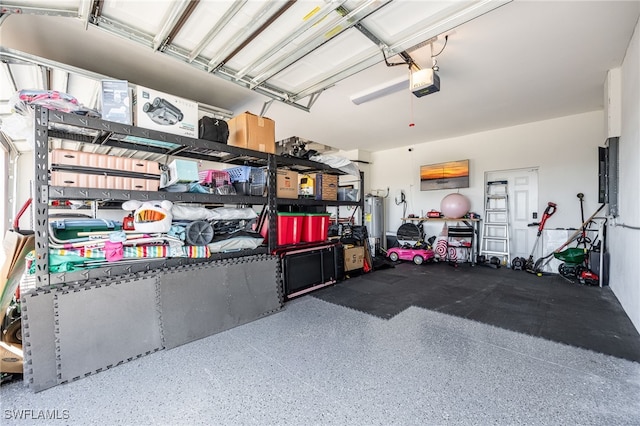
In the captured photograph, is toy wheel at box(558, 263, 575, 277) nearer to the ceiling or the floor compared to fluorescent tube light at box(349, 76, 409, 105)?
nearer to the floor

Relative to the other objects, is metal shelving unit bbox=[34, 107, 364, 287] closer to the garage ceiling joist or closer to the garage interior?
A: the garage interior

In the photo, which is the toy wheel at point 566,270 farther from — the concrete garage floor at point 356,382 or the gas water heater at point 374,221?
the gas water heater at point 374,221

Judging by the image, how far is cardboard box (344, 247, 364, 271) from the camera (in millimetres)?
4581

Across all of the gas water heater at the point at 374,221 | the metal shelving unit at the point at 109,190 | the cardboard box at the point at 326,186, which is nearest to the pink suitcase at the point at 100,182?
the metal shelving unit at the point at 109,190

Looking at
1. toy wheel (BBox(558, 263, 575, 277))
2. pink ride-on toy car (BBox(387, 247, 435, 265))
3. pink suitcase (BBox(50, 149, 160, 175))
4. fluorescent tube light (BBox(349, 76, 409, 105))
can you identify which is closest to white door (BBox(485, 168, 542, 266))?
toy wheel (BBox(558, 263, 575, 277))

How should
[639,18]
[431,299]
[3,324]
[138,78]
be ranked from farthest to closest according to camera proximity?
[431,299], [138,78], [639,18], [3,324]

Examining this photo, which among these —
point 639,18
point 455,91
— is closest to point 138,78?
point 455,91

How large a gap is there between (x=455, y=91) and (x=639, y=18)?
175 cm

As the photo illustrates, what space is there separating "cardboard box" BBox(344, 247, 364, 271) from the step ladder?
3.03 meters

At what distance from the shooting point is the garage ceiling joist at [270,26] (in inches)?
71.7

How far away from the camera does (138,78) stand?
3.05 metres

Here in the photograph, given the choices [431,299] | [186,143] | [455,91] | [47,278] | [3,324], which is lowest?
[431,299]

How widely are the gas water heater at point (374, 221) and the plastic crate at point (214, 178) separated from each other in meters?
4.68

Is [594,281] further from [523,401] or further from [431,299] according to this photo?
[523,401]
